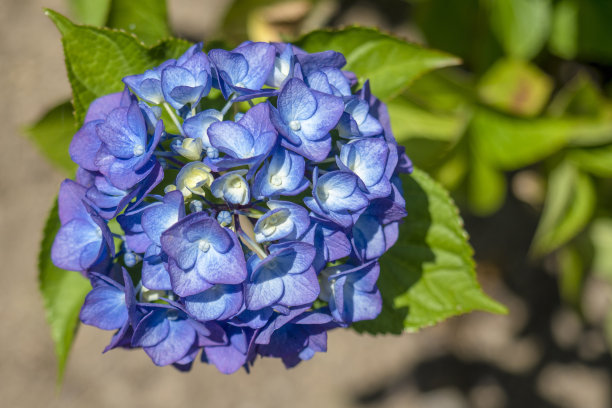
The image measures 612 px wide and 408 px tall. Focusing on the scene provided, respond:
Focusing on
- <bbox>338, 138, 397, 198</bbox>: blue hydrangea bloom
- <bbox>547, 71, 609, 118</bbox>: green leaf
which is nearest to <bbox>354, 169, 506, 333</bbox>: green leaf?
<bbox>338, 138, 397, 198</bbox>: blue hydrangea bloom

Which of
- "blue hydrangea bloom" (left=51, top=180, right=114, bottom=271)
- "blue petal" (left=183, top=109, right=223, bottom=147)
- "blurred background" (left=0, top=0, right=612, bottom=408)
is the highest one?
"blue petal" (left=183, top=109, right=223, bottom=147)

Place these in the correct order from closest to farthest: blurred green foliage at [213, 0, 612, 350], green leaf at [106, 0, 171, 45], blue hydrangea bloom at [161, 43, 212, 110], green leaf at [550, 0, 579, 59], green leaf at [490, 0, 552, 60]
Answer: blue hydrangea bloom at [161, 43, 212, 110] → green leaf at [106, 0, 171, 45] → blurred green foliage at [213, 0, 612, 350] → green leaf at [490, 0, 552, 60] → green leaf at [550, 0, 579, 59]

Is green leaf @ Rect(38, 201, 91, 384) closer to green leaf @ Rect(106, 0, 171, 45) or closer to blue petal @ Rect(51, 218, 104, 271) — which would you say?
blue petal @ Rect(51, 218, 104, 271)

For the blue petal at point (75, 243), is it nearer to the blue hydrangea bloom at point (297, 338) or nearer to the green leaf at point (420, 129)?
the blue hydrangea bloom at point (297, 338)

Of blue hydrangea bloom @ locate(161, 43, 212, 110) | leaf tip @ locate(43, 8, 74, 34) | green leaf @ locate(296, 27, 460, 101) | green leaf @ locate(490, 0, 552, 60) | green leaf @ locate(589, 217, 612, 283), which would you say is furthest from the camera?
green leaf @ locate(589, 217, 612, 283)

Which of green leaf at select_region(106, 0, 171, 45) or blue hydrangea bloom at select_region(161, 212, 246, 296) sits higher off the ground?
green leaf at select_region(106, 0, 171, 45)

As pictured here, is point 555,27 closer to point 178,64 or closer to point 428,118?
point 428,118

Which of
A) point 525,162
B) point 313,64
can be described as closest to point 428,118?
point 525,162
